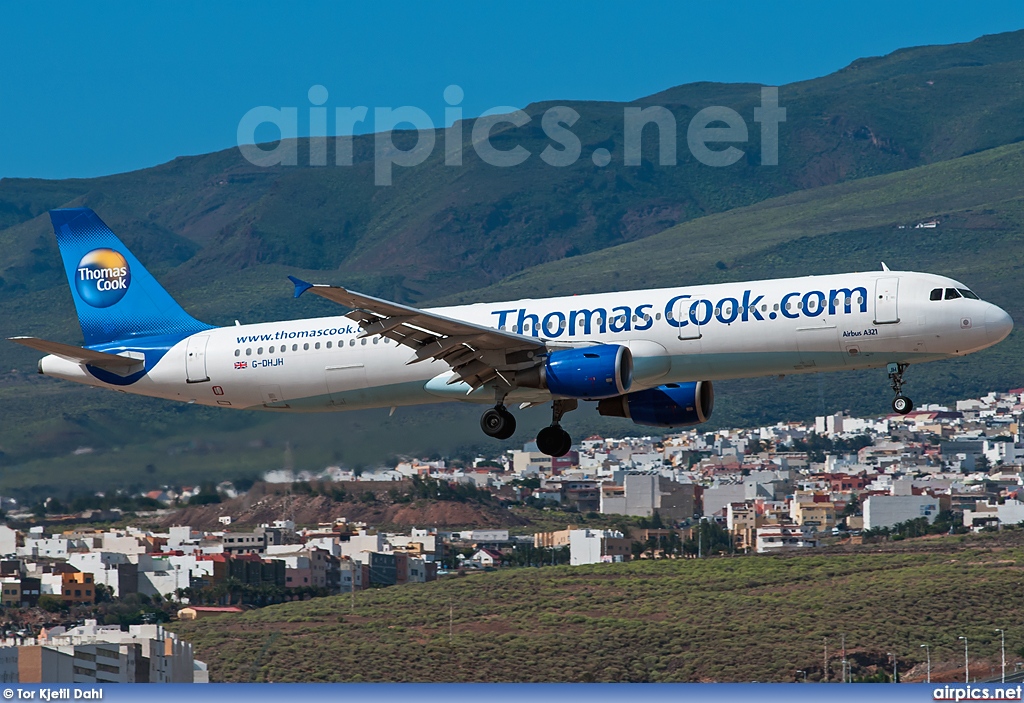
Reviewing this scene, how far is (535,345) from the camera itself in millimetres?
44000

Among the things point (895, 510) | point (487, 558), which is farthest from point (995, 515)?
point (487, 558)

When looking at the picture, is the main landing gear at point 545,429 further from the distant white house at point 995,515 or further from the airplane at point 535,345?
the distant white house at point 995,515

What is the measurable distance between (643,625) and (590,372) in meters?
50.1

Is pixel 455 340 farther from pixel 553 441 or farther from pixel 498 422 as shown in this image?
pixel 553 441

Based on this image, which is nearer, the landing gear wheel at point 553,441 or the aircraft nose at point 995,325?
the aircraft nose at point 995,325

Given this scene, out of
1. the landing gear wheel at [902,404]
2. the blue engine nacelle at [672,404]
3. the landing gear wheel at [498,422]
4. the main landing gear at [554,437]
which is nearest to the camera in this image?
the landing gear wheel at [902,404]

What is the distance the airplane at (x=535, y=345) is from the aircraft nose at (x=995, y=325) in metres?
0.04

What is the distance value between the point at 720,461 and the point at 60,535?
117m

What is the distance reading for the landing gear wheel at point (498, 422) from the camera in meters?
45.5

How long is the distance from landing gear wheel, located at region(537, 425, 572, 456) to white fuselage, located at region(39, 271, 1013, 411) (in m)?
2.34

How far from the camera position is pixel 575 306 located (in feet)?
148

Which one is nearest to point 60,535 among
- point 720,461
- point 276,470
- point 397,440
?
point 276,470

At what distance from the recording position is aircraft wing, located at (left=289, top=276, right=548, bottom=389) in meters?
42.7

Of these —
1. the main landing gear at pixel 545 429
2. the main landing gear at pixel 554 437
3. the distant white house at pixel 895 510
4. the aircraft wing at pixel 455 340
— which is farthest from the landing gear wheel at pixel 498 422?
the distant white house at pixel 895 510
